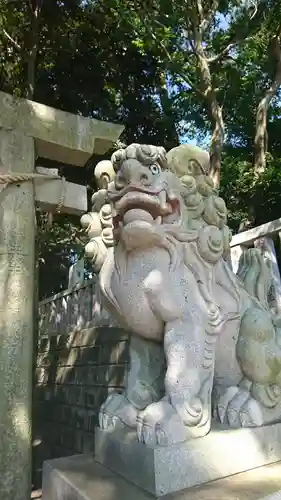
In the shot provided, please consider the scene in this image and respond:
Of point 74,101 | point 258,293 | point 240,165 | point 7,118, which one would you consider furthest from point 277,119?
point 258,293

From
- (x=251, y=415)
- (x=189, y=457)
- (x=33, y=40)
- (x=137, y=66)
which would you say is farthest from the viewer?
(x=137, y=66)

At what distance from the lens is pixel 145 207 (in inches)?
62.3

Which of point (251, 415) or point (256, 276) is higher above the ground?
point (256, 276)

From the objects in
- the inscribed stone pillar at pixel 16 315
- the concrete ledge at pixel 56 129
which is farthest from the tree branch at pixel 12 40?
the inscribed stone pillar at pixel 16 315

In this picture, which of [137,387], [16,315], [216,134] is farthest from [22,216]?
[216,134]

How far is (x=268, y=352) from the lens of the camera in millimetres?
1594

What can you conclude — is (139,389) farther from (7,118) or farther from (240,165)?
(240,165)

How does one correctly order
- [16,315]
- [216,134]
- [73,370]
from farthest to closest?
[216,134], [73,370], [16,315]

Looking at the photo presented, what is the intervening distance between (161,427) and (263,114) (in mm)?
7282

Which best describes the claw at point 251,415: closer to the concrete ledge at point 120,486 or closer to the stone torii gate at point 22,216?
the concrete ledge at point 120,486

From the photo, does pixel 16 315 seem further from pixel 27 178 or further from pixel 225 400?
pixel 225 400

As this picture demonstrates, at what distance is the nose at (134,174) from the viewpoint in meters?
1.59

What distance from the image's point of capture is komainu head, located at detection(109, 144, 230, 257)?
5.18 feet

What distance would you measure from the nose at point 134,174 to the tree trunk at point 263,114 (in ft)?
21.4
